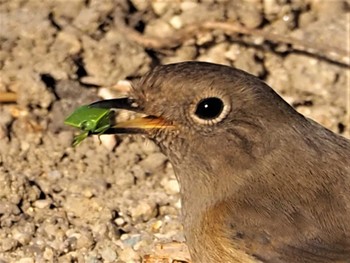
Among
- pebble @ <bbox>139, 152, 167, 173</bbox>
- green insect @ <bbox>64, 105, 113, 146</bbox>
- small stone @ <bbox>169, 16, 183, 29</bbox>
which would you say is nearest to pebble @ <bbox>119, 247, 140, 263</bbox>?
pebble @ <bbox>139, 152, 167, 173</bbox>

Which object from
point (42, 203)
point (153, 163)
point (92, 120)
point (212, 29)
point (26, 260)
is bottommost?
point (26, 260)

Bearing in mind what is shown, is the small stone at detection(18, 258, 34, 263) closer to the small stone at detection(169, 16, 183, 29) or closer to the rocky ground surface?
the rocky ground surface

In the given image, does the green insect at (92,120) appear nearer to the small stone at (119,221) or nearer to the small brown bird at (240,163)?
the small brown bird at (240,163)

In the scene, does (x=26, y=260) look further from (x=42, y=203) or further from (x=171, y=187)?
(x=171, y=187)

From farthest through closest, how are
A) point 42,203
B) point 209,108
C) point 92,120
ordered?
point 42,203 → point 92,120 → point 209,108

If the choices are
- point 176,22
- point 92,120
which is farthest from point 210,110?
point 176,22

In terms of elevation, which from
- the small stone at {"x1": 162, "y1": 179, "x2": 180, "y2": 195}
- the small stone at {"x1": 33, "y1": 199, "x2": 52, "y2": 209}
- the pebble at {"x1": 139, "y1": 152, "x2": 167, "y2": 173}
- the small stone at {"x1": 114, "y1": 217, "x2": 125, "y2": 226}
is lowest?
the small stone at {"x1": 33, "y1": 199, "x2": 52, "y2": 209}
